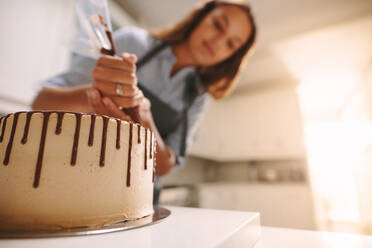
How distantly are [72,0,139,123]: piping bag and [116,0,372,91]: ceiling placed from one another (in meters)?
1.48

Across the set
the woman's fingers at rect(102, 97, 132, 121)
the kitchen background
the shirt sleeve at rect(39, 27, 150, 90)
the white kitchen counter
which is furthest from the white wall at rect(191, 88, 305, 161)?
the white kitchen counter

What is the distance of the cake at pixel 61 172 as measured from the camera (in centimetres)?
32

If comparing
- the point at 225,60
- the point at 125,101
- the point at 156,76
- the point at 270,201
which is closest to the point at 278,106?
the point at 270,201

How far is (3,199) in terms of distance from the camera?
0.33 m

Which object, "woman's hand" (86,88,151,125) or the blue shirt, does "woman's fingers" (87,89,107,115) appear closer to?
"woman's hand" (86,88,151,125)

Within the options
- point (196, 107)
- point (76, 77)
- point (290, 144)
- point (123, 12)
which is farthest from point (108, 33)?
point (290, 144)

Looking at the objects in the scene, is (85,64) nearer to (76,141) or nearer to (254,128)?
(76,141)

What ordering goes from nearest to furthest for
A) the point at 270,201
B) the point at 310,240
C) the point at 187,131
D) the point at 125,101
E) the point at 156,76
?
the point at 310,240 < the point at 125,101 < the point at 156,76 < the point at 187,131 < the point at 270,201

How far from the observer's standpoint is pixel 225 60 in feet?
3.84

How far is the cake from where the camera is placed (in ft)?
1.05

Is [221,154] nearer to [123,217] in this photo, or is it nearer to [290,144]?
[290,144]

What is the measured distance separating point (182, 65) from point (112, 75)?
1.99ft

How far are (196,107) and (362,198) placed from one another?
158 inches

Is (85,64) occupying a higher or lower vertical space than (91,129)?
higher
